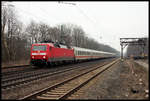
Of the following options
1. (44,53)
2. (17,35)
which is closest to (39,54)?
(44,53)

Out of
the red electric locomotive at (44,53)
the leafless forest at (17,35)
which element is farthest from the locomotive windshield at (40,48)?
the leafless forest at (17,35)

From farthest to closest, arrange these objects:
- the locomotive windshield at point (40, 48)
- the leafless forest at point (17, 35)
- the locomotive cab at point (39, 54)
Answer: the leafless forest at point (17, 35) → the locomotive windshield at point (40, 48) → the locomotive cab at point (39, 54)

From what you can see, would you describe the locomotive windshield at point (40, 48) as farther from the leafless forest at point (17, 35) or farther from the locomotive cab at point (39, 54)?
the leafless forest at point (17, 35)

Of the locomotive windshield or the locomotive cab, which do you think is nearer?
the locomotive cab

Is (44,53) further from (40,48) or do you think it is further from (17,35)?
(17,35)

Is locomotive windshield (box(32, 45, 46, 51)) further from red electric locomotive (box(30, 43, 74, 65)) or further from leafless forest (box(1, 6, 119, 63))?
leafless forest (box(1, 6, 119, 63))

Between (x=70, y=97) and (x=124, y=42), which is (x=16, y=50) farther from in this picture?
(x=70, y=97)

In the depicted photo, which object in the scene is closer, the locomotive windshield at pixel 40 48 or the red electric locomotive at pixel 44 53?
the red electric locomotive at pixel 44 53

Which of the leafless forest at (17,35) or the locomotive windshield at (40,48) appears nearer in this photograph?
the locomotive windshield at (40,48)

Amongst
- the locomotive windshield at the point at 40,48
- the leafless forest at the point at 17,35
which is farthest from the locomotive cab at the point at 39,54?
the leafless forest at the point at 17,35

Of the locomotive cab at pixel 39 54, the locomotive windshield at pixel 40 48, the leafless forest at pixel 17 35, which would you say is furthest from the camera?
the leafless forest at pixel 17 35

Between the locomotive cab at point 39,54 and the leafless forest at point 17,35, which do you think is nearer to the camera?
the locomotive cab at point 39,54

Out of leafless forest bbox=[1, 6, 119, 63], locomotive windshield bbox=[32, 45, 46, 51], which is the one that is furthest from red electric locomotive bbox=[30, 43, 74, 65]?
leafless forest bbox=[1, 6, 119, 63]

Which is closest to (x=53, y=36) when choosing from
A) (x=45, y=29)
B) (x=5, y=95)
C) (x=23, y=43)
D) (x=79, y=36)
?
(x=45, y=29)
